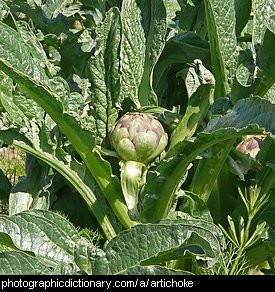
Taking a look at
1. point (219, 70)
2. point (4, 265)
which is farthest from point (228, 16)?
point (4, 265)

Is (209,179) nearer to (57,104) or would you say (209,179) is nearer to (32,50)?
(57,104)

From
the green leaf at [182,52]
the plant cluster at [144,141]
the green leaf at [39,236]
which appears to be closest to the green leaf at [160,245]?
the plant cluster at [144,141]

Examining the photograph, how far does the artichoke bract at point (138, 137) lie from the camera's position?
6.78ft

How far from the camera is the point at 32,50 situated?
2.29m

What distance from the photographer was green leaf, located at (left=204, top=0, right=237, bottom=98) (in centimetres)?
212

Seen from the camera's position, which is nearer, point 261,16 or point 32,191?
point 261,16

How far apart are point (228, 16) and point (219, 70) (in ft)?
0.47

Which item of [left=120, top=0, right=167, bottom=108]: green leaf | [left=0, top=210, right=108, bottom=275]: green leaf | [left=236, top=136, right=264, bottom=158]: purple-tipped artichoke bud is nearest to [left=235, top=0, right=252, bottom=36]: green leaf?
[left=120, top=0, right=167, bottom=108]: green leaf

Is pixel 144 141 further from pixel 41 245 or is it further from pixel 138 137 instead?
pixel 41 245

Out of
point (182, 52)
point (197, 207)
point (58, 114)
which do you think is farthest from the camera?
point (182, 52)

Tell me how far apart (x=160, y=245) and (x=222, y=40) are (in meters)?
0.64

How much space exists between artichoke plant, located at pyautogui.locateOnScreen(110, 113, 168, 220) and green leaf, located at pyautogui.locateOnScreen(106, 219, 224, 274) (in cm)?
23

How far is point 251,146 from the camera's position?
222cm

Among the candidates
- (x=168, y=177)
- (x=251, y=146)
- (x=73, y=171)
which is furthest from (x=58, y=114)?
(x=251, y=146)
